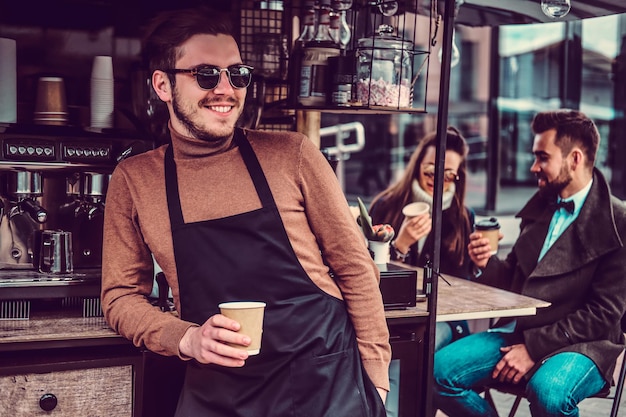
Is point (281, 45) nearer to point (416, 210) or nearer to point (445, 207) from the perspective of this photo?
point (416, 210)

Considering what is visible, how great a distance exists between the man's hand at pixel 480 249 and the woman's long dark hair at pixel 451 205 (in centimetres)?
71

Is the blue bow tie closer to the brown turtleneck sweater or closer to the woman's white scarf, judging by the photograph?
the woman's white scarf

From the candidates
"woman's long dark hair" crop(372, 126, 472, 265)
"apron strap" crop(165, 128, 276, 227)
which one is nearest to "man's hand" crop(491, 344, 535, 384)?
"woman's long dark hair" crop(372, 126, 472, 265)

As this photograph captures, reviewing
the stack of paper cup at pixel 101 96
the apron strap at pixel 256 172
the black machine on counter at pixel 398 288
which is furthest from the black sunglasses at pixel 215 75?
the black machine on counter at pixel 398 288

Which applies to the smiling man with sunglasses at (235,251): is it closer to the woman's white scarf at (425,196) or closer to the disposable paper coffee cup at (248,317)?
the disposable paper coffee cup at (248,317)

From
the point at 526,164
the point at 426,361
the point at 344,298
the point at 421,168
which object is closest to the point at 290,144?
the point at 344,298

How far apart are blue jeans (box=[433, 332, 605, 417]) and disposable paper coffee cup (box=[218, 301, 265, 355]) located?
1671 millimetres

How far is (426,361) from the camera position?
303 cm

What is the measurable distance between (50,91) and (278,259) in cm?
121

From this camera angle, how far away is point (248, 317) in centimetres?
209

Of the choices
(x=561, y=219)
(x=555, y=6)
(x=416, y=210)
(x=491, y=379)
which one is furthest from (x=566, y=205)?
(x=555, y=6)

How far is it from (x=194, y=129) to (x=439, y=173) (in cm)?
88

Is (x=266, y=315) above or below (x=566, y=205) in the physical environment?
below

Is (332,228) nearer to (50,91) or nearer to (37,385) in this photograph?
(37,385)
